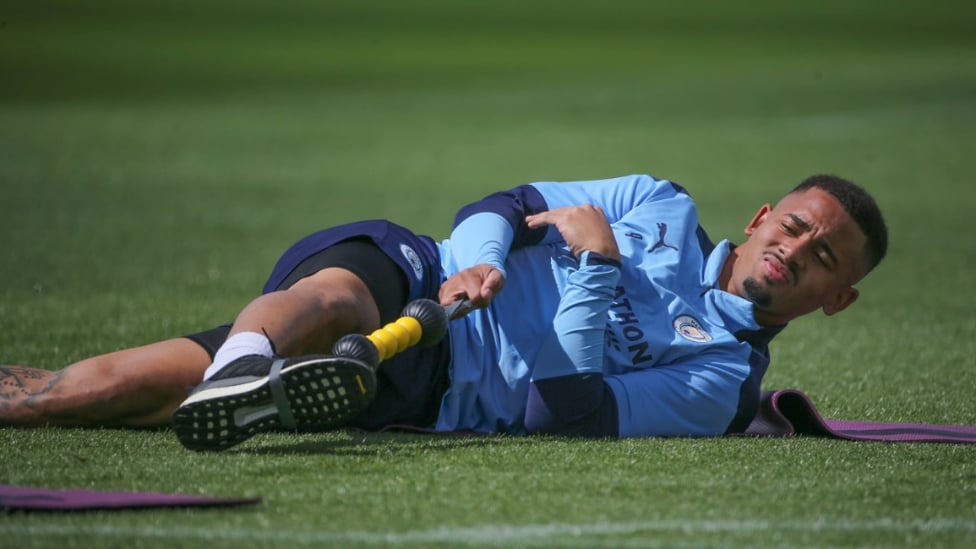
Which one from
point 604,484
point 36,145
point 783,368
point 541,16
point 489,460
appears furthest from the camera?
point 541,16

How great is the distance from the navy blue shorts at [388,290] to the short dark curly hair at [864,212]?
1601mm

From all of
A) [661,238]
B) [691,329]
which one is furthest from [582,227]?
[691,329]

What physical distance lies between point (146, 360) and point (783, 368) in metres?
3.82

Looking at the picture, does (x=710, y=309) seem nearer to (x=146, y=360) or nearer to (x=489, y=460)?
(x=489, y=460)

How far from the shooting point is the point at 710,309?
561 centimetres

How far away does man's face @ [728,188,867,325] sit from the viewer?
553 cm

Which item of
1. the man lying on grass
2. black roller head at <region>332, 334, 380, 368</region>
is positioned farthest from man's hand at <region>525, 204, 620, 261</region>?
black roller head at <region>332, 334, 380, 368</region>

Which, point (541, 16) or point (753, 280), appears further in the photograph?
point (541, 16)

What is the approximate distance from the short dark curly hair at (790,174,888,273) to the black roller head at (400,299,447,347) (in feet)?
5.28

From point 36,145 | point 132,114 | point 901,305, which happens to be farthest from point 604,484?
point 132,114

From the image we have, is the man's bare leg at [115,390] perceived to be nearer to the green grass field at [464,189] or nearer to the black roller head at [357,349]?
the green grass field at [464,189]

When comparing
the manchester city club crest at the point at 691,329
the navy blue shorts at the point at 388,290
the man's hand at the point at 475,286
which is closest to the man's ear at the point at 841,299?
the manchester city club crest at the point at 691,329

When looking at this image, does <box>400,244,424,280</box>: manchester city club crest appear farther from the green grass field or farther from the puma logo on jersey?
the puma logo on jersey

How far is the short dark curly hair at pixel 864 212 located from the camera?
18.3 ft
